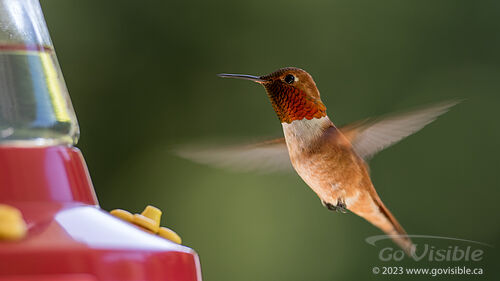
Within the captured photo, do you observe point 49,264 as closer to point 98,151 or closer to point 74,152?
point 74,152

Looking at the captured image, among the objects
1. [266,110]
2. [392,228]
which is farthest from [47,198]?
[266,110]

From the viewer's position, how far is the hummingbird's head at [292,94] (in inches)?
84.4

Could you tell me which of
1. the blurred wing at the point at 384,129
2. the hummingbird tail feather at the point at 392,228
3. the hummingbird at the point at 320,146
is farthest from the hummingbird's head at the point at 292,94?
the hummingbird tail feather at the point at 392,228

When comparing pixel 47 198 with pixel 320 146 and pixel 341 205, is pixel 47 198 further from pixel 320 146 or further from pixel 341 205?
pixel 341 205

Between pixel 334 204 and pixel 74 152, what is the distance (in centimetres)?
129

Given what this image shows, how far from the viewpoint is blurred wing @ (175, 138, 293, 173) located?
213 centimetres

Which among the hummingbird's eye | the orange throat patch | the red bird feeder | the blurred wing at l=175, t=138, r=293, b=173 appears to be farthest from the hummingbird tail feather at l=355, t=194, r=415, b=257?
the red bird feeder

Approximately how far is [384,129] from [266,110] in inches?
73.1

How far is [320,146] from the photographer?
7.46 feet

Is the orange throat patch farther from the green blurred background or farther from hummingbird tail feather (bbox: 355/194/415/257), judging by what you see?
the green blurred background

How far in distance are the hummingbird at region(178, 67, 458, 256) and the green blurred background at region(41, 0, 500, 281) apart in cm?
159

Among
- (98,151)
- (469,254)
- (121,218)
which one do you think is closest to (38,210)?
(121,218)

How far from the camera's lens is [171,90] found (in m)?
4.08

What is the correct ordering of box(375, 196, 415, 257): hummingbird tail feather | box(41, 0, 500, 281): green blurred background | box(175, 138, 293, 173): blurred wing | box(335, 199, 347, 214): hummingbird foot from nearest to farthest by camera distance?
box(175, 138, 293, 173): blurred wing → box(335, 199, 347, 214): hummingbird foot → box(375, 196, 415, 257): hummingbird tail feather → box(41, 0, 500, 281): green blurred background
